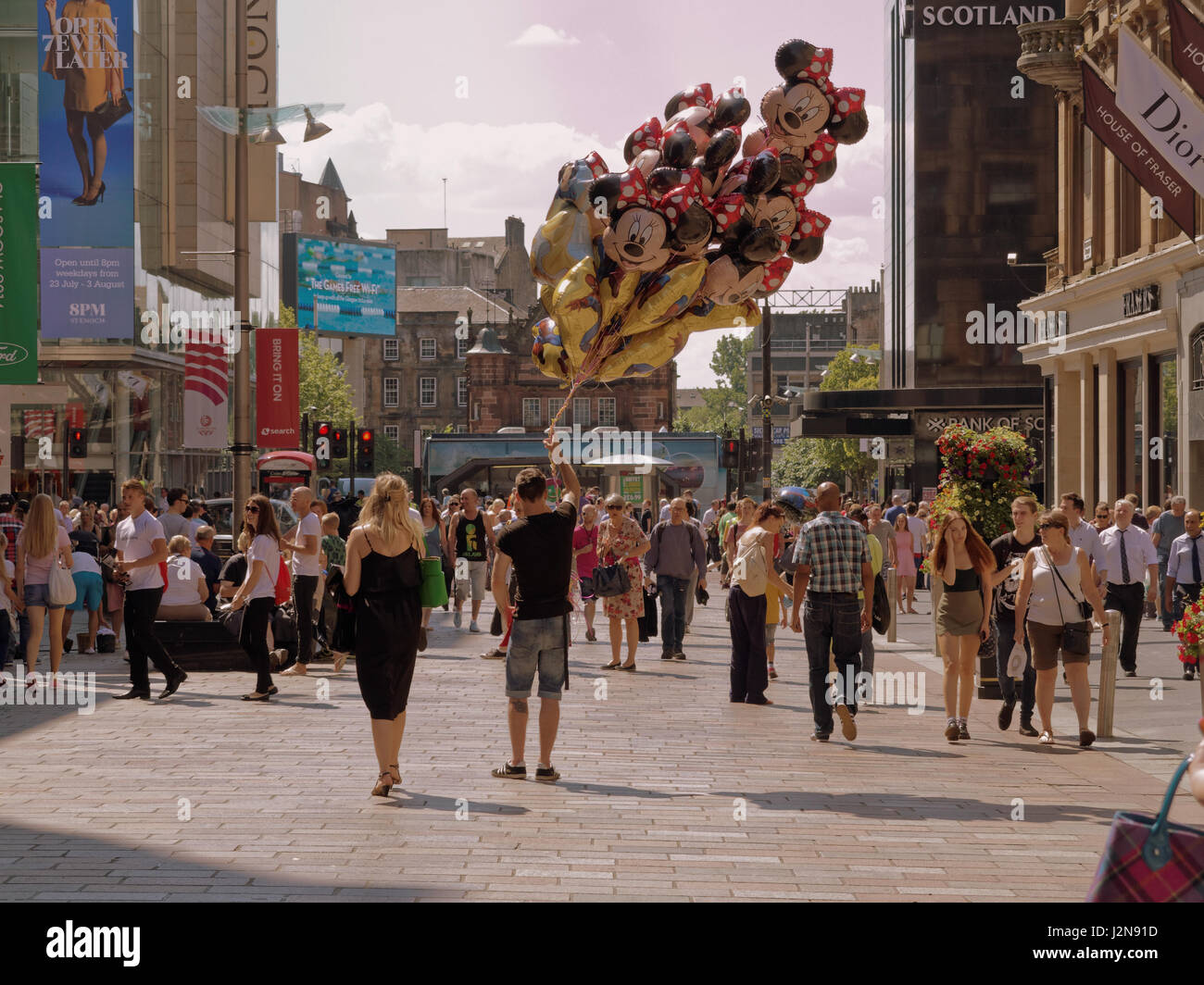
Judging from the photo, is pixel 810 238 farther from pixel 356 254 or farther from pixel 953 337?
pixel 356 254

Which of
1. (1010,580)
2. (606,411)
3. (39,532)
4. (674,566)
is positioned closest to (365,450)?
(674,566)

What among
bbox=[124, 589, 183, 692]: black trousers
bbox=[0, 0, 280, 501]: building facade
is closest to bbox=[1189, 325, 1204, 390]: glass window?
bbox=[124, 589, 183, 692]: black trousers

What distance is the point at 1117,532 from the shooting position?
674 inches

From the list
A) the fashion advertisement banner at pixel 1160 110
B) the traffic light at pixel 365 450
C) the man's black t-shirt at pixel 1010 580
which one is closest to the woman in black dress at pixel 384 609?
the man's black t-shirt at pixel 1010 580

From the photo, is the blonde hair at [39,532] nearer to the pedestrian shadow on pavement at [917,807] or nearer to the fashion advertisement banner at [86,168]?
the pedestrian shadow on pavement at [917,807]

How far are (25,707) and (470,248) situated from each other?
411 feet

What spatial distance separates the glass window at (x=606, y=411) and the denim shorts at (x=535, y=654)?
291ft

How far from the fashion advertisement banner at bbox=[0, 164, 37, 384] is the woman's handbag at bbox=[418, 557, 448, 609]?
44.6 feet

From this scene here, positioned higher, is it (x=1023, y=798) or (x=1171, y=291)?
(x=1171, y=291)

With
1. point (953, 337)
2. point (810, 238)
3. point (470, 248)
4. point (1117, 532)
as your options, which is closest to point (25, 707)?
point (810, 238)

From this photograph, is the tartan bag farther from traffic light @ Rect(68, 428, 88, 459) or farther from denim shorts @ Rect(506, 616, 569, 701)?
traffic light @ Rect(68, 428, 88, 459)

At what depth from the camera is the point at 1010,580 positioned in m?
12.7

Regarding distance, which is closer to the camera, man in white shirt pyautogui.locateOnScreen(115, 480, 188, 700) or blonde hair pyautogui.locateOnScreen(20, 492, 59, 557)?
man in white shirt pyautogui.locateOnScreen(115, 480, 188, 700)

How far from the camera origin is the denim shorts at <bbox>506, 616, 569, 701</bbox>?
9.91 meters
